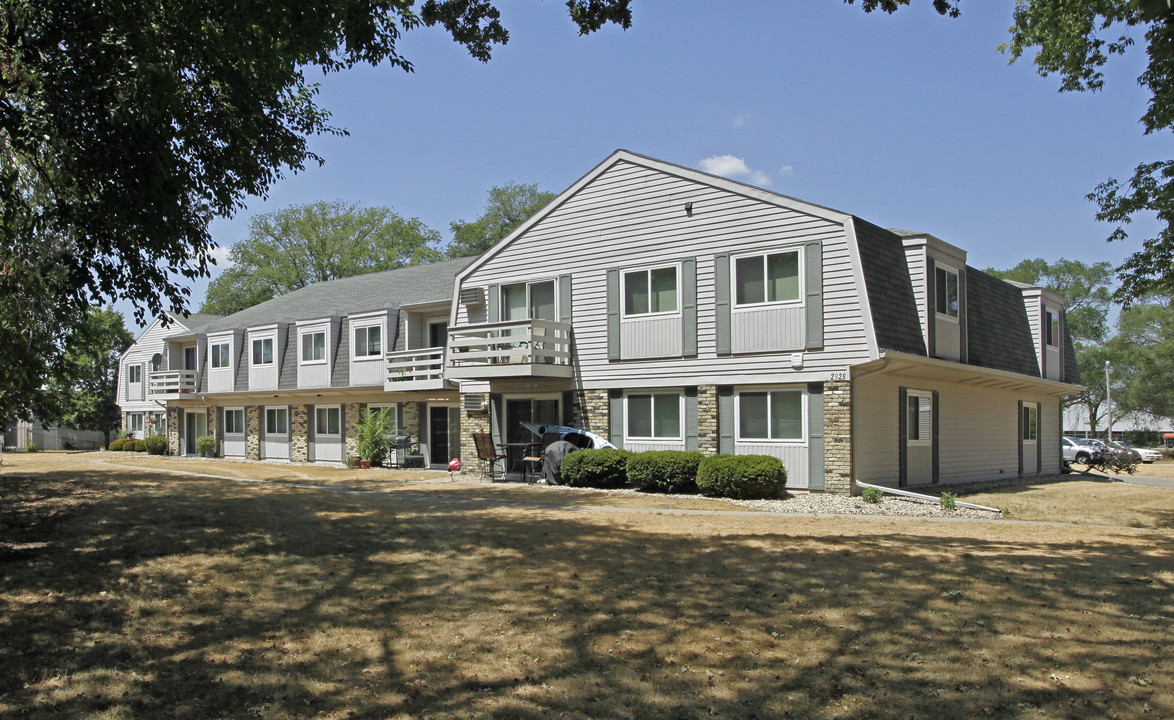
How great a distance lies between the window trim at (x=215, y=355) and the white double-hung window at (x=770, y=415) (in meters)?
23.8

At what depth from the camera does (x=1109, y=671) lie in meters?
5.34

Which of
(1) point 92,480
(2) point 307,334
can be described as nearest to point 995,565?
(1) point 92,480

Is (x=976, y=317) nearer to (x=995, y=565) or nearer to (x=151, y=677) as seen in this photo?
(x=995, y=565)

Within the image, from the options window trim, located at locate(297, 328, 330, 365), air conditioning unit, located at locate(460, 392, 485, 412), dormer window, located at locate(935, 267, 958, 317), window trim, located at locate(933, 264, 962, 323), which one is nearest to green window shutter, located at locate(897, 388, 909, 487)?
window trim, located at locate(933, 264, 962, 323)

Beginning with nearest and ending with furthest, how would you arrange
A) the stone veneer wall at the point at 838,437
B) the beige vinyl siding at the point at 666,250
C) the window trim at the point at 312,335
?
the stone veneer wall at the point at 838,437 → the beige vinyl siding at the point at 666,250 → the window trim at the point at 312,335

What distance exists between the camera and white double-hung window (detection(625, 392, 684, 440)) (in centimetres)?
1909

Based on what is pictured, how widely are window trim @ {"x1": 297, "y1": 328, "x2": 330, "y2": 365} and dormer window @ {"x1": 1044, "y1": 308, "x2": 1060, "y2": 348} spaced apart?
2385cm

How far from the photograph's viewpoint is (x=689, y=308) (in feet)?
61.8

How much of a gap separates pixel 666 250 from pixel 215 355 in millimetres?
23215

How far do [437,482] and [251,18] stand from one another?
1314cm

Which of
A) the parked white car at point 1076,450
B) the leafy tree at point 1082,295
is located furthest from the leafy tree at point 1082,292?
the parked white car at point 1076,450

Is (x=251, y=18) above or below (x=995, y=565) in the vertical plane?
above

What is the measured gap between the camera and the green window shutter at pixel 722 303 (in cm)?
1820

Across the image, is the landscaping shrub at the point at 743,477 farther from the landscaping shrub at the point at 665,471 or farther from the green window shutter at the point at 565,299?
the green window shutter at the point at 565,299
